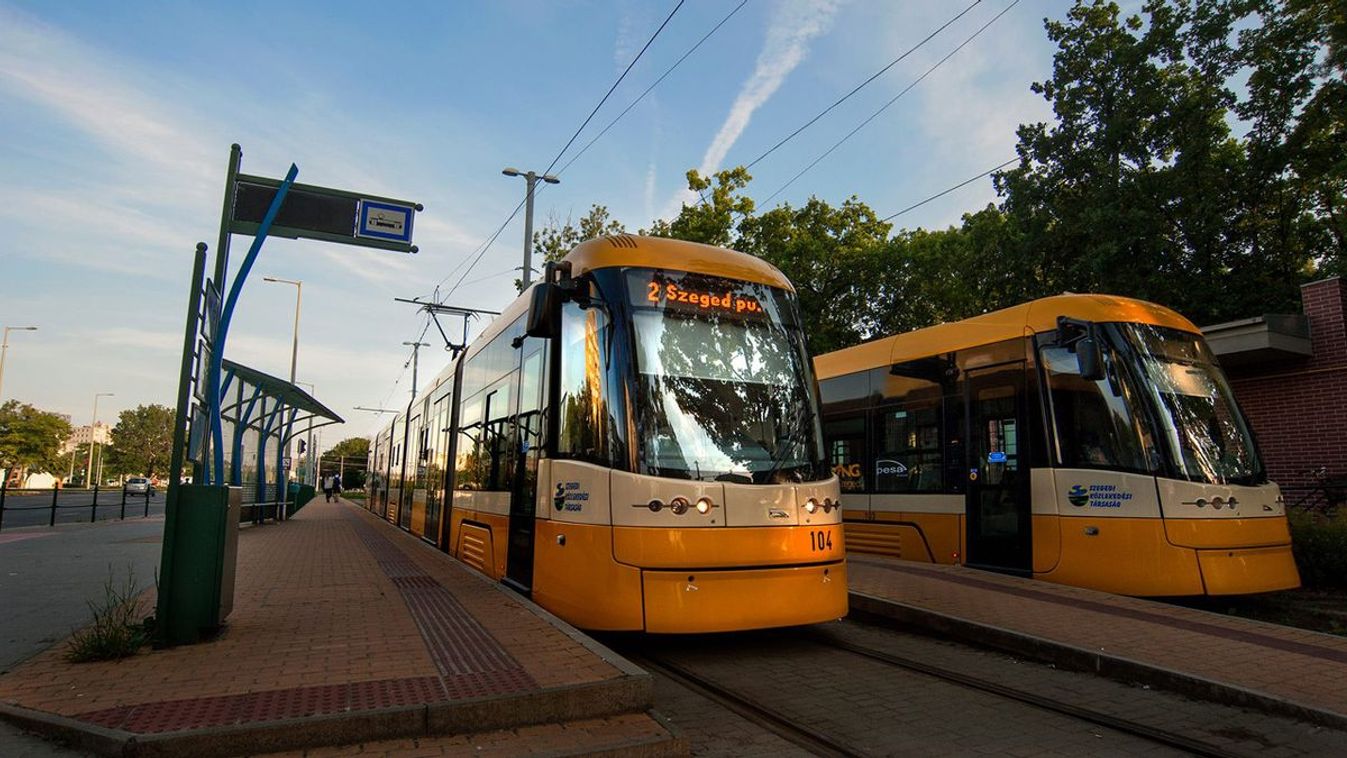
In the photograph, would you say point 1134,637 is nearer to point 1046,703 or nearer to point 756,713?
point 1046,703

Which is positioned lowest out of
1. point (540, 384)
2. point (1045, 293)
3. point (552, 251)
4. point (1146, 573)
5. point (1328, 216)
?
point (1146, 573)

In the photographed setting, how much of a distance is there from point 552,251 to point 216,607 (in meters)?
21.2

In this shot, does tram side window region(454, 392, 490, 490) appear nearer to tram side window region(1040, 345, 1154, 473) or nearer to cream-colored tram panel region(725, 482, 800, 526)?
cream-colored tram panel region(725, 482, 800, 526)

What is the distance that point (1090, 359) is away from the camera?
25.8ft

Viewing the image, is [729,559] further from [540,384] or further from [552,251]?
[552,251]

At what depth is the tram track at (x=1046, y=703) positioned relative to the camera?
4352mm

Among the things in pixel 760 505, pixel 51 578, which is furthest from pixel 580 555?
pixel 51 578

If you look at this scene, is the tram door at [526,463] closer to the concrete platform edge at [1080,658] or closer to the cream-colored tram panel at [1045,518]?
the concrete platform edge at [1080,658]

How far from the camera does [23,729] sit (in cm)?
398

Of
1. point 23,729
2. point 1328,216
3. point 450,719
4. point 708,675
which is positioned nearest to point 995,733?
point 708,675

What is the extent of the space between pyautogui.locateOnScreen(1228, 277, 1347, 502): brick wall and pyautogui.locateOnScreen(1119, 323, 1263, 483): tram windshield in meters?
4.64

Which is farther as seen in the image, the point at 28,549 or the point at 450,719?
the point at 28,549

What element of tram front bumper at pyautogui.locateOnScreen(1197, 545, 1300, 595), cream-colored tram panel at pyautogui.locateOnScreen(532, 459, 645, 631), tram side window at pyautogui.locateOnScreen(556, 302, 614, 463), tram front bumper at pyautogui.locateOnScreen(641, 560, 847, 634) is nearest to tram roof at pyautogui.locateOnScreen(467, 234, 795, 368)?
tram side window at pyautogui.locateOnScreen(556, 302, 614, 463)

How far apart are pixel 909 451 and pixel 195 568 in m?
8.37
